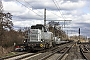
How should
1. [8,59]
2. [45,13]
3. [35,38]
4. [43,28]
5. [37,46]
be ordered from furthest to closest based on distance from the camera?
[45,13] → [43,28] → [35,38] → [37,46] → [8,59]

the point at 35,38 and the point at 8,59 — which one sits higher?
the point at 35,38

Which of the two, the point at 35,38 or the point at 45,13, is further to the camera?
the point at 45,13

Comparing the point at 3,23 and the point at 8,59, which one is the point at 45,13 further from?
the point at 8,59

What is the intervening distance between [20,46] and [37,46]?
259cm

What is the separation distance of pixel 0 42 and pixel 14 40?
10.5 ft

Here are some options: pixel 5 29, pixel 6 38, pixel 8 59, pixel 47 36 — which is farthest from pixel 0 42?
pixel 8 59

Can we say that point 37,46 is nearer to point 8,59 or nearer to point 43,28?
point 43,28

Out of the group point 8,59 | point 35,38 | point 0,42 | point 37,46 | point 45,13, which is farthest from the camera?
point 45,13

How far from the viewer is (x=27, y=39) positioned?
103 feet

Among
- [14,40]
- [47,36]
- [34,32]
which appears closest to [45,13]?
[14,40]

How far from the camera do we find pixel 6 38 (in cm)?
4303

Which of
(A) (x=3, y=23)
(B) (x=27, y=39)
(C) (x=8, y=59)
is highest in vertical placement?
(A) (x=3, y=23)

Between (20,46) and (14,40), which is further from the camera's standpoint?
(14,40)

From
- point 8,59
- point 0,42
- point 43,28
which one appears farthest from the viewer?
point 0,42
